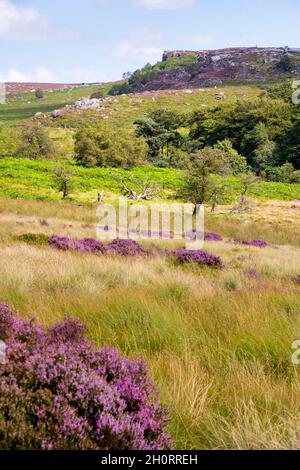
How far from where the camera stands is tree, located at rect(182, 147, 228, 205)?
28844 millimetres

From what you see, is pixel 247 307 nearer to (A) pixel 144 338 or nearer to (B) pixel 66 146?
(A) pixel 144 338

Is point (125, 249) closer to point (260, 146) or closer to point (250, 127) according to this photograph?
point (260, 146)

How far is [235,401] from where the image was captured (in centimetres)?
268

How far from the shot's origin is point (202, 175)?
29.4 metres

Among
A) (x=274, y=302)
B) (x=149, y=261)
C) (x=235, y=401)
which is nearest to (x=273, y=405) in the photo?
(x=235, y=401)

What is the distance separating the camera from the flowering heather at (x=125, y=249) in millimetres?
11258

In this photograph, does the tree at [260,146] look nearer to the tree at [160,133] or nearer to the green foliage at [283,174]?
the green foliage at [283,174]

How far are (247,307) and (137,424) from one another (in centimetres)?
347

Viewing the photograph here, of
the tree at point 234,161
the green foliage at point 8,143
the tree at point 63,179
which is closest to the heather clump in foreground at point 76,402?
the tree at point 63,179

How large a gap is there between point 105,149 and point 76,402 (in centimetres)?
5357

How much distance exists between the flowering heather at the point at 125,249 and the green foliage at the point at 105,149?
4186cm

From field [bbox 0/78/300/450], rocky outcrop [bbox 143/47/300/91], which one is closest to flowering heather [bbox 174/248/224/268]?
field [bbox 0/78/300/450]

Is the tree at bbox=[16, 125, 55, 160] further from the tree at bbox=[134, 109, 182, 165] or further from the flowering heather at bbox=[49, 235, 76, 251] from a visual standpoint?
the flowering heather at bbox=[49, 235, 76, 251]
